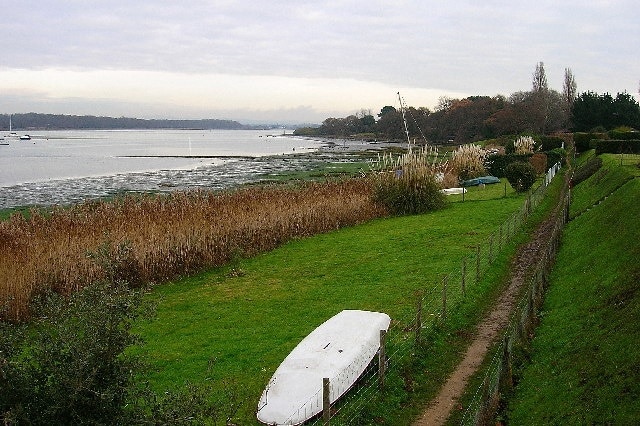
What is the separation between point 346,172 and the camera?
52969mm

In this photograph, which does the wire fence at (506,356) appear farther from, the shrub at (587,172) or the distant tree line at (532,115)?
the distant tree line at (532,115)

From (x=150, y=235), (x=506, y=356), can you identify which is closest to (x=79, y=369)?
(x=506, y=356)

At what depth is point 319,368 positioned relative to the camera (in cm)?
973

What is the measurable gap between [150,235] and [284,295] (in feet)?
16.1

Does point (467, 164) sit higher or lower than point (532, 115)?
lower

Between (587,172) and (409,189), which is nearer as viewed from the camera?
(409,189)

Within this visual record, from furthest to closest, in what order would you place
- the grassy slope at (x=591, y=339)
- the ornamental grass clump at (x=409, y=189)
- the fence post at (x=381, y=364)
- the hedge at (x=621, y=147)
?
the hedge at (x=621, y=147) → the ornamental grass clump at (x=409, y=189) → the fence post at (x=381, y=364) → the grassy slope at (x=591, y=339)

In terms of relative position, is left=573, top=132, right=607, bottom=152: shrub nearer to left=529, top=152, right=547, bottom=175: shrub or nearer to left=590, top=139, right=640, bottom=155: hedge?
left=529, top=152, right=547, bottom=175: shrub

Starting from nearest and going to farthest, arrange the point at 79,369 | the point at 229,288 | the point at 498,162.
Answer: the point at 79,369
the point at 229,288
the point at 498,162

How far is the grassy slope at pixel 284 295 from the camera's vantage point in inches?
453

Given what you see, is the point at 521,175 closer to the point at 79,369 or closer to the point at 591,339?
the point at 591,339

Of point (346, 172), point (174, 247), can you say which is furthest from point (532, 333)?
point (346, 172)

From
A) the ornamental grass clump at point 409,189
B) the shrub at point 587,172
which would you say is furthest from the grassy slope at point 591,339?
the shrub at point 587,172

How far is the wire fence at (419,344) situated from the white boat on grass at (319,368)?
0.25m
